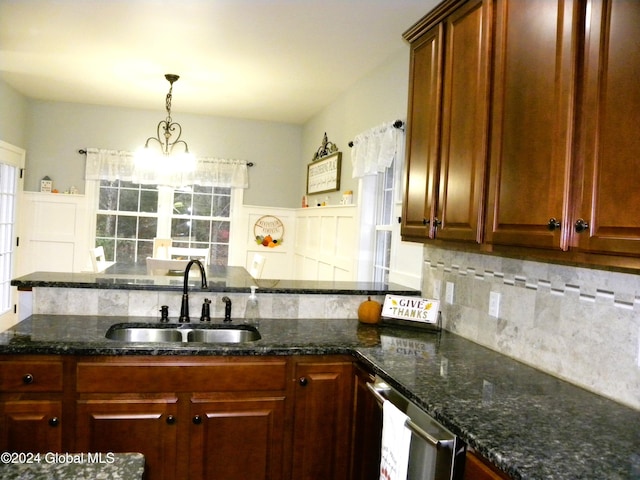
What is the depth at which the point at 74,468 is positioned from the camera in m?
0.95

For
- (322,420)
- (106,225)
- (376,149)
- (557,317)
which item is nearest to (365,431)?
(322,420)

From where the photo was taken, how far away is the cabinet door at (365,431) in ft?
6.31

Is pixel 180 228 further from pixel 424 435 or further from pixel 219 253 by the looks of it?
pixel 424 435

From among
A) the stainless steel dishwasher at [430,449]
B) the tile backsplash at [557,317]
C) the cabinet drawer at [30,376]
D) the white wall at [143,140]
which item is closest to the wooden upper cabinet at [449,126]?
the tile backsplash at [557,317]

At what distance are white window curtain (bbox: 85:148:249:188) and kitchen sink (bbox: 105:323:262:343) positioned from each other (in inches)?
145

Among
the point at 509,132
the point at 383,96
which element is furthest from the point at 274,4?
the point at 509,132

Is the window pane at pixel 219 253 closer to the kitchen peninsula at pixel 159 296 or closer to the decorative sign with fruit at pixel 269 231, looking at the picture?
the decorative sign with fruit at pixel 269 231

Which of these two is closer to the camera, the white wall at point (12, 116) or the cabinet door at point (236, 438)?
the cabinet door at point (236, 438)

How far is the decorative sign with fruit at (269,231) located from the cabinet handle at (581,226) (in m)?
5.18

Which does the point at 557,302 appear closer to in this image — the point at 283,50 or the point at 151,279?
the point at 151,279

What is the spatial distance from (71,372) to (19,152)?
Result: 14.8 ft

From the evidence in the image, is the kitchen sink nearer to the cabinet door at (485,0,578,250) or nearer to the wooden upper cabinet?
the wooden upper cabinet

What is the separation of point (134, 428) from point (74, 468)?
115 cm

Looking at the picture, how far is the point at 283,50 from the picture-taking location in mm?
3854
